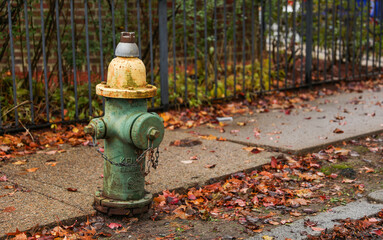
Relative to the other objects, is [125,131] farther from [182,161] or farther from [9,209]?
[182,161]

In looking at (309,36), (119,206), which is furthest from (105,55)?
(119,206)

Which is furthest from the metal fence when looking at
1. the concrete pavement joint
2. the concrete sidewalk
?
the concrete pavement joint

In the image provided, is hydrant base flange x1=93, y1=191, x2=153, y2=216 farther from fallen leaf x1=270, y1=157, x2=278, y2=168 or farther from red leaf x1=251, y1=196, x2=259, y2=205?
fallen leaf x1=270, y1=157, x2=278, y2=168

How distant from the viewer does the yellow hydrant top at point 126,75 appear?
11.9 feet

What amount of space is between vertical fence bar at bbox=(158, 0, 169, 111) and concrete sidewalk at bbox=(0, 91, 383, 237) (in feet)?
2.53

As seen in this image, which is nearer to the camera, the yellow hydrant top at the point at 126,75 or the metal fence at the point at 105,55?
the yellow hydrant top at the point at 126,75

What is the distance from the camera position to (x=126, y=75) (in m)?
3.63

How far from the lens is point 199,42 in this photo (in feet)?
28.8

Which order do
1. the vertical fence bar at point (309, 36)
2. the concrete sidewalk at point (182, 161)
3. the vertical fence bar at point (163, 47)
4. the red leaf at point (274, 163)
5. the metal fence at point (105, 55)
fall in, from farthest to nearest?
the vertical fence bar at point (309, 36) → the vertical fence bar at point (163, 47) → the metal fence at point (105, 55) → the red leaf at point (274, 163) → the concrete sidewalk at point (182, 161)

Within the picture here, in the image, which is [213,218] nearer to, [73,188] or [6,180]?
[73,188]

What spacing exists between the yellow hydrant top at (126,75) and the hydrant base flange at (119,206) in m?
0.69

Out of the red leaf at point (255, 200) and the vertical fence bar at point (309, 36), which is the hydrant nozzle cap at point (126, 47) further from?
the vertical fence bar at point (309, 36)

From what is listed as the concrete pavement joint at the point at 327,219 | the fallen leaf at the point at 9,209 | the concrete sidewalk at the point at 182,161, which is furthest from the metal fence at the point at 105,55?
the concrete pavement joint at the point at 327,219

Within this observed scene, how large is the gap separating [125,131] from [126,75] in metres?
0.35
